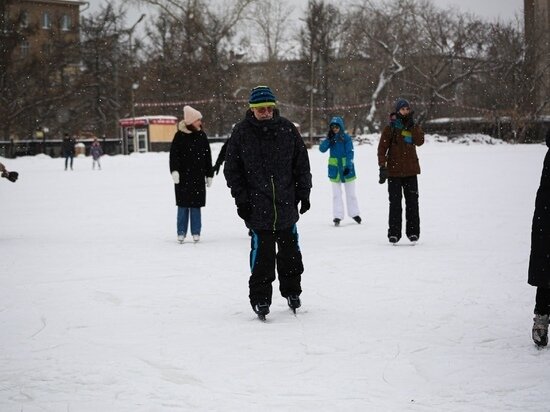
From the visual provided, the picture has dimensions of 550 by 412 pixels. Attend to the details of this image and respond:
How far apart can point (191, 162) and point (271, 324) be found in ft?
15.2

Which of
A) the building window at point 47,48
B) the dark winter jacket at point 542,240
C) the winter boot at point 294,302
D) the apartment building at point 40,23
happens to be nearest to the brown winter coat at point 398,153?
the winter boot at point 294,302

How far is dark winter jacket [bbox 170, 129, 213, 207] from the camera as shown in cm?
943

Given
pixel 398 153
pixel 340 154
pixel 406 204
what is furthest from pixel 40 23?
pixel 406 204

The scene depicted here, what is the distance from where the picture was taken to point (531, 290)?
5980mm

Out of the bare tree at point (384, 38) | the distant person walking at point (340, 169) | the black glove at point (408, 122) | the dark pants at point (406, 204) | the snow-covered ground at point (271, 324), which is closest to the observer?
the snow-covered ground at point (271, 324)

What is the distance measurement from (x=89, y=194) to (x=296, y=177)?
44.1 feet

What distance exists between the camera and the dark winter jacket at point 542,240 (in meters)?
4.25

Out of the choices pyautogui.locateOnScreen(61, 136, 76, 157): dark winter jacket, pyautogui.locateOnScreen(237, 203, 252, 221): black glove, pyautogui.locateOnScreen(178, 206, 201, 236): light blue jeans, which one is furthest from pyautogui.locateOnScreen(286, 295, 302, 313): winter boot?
pyautogui.locateOnScreen(61, 136, 76, 157): dark winter jacket

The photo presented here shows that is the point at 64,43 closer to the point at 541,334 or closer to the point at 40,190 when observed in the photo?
the point at 40,190

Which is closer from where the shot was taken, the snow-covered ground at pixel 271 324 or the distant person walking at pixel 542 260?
the snow-covered ground at pixel 271 324

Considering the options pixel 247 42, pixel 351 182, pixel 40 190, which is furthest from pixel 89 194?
pixel 247 42

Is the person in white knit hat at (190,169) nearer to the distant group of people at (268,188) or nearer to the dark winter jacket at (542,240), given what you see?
the distant group of people at (268,188)

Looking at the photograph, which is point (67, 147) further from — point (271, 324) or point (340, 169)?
point (271, 324)

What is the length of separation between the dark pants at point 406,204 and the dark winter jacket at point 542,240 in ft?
14.2
